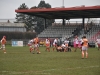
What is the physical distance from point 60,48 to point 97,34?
2145cm

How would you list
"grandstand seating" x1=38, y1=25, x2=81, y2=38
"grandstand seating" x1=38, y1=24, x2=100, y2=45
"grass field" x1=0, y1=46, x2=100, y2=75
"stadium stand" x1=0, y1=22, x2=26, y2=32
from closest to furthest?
"grass field" x1=0, y1=46, x2=100, y2=75 → "grandstand seating" x1=38, y1=24, x2=100, y2=45 → "grandstand seating" x1=38, y1=25, x2=81, y2=38 → "stadium stand" x1=0, y1=22, x2=26, y2=32

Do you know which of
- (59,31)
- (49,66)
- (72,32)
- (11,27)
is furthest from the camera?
(11,27)

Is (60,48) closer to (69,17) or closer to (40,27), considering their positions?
(69,17)

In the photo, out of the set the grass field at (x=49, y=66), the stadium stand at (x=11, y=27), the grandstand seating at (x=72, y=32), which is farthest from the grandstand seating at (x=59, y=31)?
the grass field at (x=49, y=66)

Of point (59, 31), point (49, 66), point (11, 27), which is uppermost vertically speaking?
point (11, 27)

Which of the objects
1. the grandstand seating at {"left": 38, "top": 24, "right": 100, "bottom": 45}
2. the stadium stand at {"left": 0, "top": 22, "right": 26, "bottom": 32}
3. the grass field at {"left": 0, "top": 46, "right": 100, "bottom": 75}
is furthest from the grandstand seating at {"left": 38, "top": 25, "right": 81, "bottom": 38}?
the grass field at {"left": 0, "top": 46, "right": 100, "bottom": 75}

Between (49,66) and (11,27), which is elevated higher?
(11,27)

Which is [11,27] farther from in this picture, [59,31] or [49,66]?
[49,66]

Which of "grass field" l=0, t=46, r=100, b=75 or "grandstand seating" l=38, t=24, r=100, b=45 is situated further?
"grandstand seating" l=38, t=24, r=100, b=45

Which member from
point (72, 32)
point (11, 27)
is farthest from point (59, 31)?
point (11, 27)

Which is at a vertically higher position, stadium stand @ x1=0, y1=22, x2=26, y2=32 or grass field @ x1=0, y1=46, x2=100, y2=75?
stadium stand @ x1=0, y1=22, x2=26, y2=32

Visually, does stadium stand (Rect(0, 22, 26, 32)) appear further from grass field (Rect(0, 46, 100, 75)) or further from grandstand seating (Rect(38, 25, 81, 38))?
grass field (Rect(0, 46, 100, 75))

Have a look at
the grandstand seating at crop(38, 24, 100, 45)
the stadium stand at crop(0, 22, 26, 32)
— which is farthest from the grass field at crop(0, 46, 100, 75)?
the stadium stand at crop(0, 22, 26, 32)

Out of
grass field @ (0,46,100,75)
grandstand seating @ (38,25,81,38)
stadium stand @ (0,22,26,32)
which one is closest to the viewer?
grass field @ (0,46,100,75)
